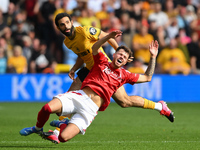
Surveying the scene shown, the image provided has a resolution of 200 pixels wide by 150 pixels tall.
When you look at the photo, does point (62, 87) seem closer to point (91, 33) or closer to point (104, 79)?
point (91, 33)

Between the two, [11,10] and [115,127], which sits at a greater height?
[11,10]

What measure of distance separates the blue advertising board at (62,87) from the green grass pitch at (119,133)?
2297 mm

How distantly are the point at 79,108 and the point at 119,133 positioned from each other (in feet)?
7.44

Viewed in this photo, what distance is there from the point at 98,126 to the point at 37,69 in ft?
22.6

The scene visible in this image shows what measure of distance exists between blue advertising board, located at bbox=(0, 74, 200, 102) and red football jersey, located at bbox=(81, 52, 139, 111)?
909 cm

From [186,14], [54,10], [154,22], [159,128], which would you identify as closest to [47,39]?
[54,10]

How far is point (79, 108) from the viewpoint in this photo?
691cm

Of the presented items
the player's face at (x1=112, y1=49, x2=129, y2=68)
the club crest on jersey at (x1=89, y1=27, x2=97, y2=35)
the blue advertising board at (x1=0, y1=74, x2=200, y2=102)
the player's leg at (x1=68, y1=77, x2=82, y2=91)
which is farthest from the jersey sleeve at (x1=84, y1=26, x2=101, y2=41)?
the blue advertising board at (x1=0, y1=74, x2=200, y2=102)

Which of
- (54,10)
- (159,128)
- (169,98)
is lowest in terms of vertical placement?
(169,98)

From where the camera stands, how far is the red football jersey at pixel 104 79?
704cm

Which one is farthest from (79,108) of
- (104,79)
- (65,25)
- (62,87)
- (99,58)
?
(62,87)

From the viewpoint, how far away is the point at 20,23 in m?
17.3

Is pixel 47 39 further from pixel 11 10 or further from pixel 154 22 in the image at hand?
pixel 154 22

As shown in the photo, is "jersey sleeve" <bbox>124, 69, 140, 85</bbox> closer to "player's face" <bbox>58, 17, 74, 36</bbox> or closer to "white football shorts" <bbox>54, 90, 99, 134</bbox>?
"white football shorts" <bbox>54, 90, 99, 134</bbox>
